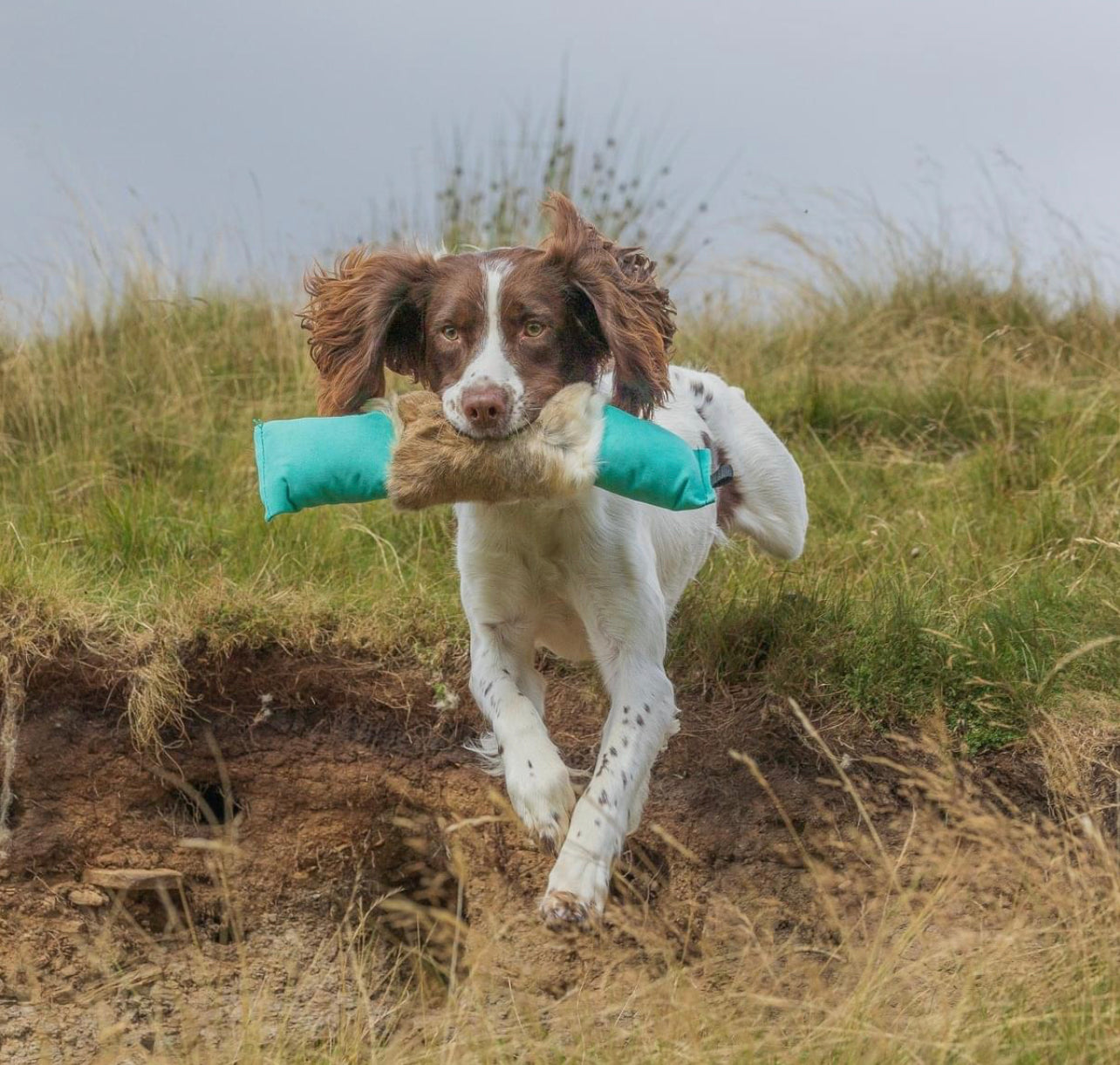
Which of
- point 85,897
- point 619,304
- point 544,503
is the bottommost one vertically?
point 85,897

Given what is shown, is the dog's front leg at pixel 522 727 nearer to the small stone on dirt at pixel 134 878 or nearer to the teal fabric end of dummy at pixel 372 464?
the teal fabric end of dummy at pixel 372 464

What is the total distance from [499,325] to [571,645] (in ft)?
3.26

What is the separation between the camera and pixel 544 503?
3492 millimetres

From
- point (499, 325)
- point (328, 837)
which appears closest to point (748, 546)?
point (328, 837)

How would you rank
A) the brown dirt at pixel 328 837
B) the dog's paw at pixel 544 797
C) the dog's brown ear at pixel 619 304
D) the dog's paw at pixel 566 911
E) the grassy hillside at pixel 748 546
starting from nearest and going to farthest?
the dog's paw at pixel 566 911
the dog's paw at pixel 544 797
the dog's brown ear at pixel 619 304
the brown dirt at pixel 328 837
the grassy hillside at pixel 748 546

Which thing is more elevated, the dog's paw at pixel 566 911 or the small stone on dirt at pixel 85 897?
the dog's paw at pixel 566 911

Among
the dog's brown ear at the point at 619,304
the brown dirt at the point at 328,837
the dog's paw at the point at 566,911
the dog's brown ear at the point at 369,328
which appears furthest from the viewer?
the brown dirt at the point at 328,837

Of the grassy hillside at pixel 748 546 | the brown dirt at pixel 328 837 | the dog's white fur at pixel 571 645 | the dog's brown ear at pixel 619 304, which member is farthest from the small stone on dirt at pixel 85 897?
the dog's brown ear at pixel 619 304

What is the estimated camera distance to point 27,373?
6.57 m

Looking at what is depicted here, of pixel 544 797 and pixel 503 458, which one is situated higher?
pixel 503 458

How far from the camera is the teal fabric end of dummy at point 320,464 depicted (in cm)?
333

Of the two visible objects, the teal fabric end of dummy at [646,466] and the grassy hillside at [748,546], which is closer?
the teal fabric end of dummy at [646,466]

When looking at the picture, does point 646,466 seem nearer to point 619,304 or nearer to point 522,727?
point 619,304

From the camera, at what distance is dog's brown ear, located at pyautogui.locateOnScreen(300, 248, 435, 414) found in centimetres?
363
